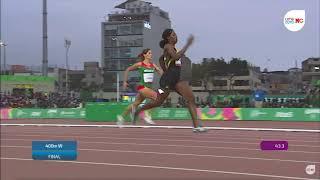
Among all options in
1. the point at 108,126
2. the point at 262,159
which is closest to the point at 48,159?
the point at 262,159

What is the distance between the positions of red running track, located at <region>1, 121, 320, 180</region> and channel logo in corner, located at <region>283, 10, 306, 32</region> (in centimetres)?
126

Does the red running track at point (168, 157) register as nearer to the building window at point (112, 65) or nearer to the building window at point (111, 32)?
the building window at point (112, 65)

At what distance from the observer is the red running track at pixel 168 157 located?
4.87 meters

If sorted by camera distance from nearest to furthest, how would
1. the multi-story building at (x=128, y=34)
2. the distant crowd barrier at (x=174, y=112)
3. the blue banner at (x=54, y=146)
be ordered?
the multi-story building at (x=128, y=34) → the blue banner at (x=54, y=146) → the distant crowd barrier at (x=174, y=112)

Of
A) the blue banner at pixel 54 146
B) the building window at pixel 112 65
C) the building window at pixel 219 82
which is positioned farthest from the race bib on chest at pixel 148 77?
the blue banner at pixel 54 146

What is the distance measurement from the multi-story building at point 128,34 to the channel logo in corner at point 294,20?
824 millimetres

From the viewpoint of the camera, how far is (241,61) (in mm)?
3814

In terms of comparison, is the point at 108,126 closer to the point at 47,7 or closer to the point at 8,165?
the point at 8,165

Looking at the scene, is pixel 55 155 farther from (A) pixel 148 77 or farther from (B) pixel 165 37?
(B) pixel 165 37

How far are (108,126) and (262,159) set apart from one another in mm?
2689

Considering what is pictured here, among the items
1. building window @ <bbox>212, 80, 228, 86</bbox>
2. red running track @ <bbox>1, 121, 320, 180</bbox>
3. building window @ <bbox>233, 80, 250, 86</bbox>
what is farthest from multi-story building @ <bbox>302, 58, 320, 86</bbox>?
red running track @ <bbox>1, 121, 320, 180</bbox>

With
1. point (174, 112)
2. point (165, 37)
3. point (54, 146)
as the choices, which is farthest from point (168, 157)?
point (165, 37)

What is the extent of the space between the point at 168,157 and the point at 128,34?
2222 mm

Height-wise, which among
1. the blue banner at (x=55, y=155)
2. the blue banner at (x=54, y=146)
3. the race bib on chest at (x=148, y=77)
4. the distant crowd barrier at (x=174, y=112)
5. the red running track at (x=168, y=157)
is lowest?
the red running track at (x=168, y=157)
